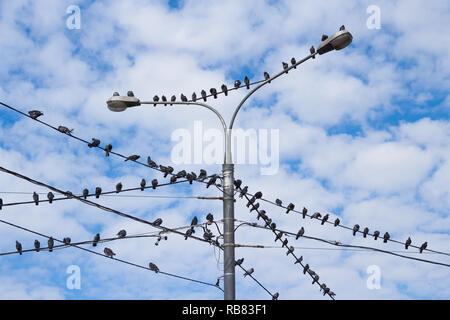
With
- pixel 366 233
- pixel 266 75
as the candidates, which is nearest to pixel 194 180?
pixel 366 233

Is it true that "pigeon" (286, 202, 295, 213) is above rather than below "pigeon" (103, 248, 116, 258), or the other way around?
above

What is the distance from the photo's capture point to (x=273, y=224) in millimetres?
18891

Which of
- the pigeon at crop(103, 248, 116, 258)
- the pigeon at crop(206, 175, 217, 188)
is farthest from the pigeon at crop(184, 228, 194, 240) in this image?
the pigeon at crop(103, 248, 116, 258)

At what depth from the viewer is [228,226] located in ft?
44.6

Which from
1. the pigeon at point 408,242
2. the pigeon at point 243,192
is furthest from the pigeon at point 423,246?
the pigeon at point 243,192

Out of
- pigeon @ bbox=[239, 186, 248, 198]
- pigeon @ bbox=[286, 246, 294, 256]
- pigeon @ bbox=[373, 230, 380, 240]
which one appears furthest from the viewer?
pigeon @ bbox=[373, 230, 380, 240]

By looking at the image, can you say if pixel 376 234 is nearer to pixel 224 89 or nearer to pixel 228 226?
pixel 224 89

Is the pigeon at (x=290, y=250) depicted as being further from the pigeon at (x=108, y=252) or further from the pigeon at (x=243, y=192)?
the pigeon at (x=108, y=252)

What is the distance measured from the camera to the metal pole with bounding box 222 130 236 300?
13.2 metres

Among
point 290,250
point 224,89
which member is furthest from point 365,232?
point 224,89

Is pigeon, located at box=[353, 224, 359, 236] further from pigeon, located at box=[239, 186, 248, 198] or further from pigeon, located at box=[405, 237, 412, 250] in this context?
pigeon, located at box=[239, 186, 248, 198]

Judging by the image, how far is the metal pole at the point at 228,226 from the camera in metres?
13.2
